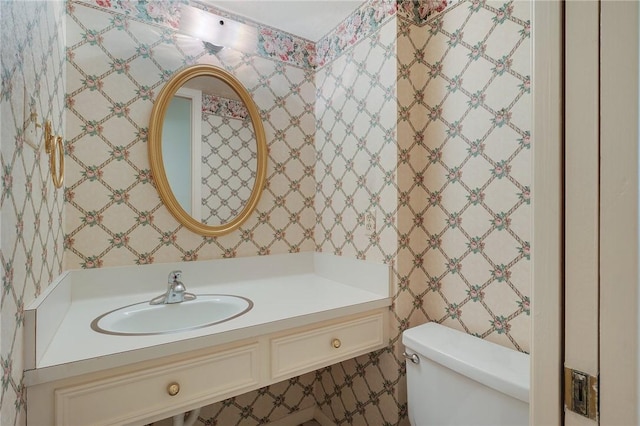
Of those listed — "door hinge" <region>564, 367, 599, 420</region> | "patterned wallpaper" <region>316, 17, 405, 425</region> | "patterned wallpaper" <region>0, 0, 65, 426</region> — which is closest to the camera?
"door hinge" <region>564, 367, 599, 420</region>

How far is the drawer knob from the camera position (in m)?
0.94

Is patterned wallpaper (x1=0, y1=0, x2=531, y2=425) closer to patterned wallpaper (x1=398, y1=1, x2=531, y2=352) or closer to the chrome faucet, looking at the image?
patterned wallpaper (x1=398, y1=1, x2=531, y2=352)

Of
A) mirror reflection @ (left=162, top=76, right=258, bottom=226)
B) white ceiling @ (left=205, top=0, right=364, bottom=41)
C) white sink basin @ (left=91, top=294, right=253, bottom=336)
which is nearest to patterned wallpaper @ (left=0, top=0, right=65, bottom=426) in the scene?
white sink basin @ (left=91, top=294, right=253, bottom=336)

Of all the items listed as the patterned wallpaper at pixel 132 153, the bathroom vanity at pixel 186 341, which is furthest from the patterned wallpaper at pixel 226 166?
the bathroom vanity at pixel 186 341

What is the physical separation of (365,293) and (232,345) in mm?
651

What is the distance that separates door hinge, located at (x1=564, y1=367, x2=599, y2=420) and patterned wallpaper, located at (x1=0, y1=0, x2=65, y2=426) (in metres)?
0.92

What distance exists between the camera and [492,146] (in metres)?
1.18

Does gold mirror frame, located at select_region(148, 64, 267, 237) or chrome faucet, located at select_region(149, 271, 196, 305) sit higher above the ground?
gold mirror frame, located at select_region(148, 64, 267, 237)

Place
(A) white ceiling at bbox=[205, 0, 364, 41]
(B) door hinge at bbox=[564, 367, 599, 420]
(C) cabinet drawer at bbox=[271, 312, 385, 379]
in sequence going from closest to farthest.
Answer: (B) door hinge at bbox=[564, 367, 599, 420] → (C) cabinet drawer at bbox=[271, 312, 385, 379] → (A) white ceiling at bbox=[205, 0, 364, 41]

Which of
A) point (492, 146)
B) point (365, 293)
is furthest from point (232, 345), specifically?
point (492, 146)

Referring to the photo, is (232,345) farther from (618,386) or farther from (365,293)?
(618,386)

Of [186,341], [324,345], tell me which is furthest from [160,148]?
[324,345]

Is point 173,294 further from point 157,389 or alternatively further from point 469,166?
point 469,166

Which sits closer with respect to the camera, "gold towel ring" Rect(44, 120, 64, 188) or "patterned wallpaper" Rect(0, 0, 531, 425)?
"gold towel ring" Rect(44, 120, 64, 188)
